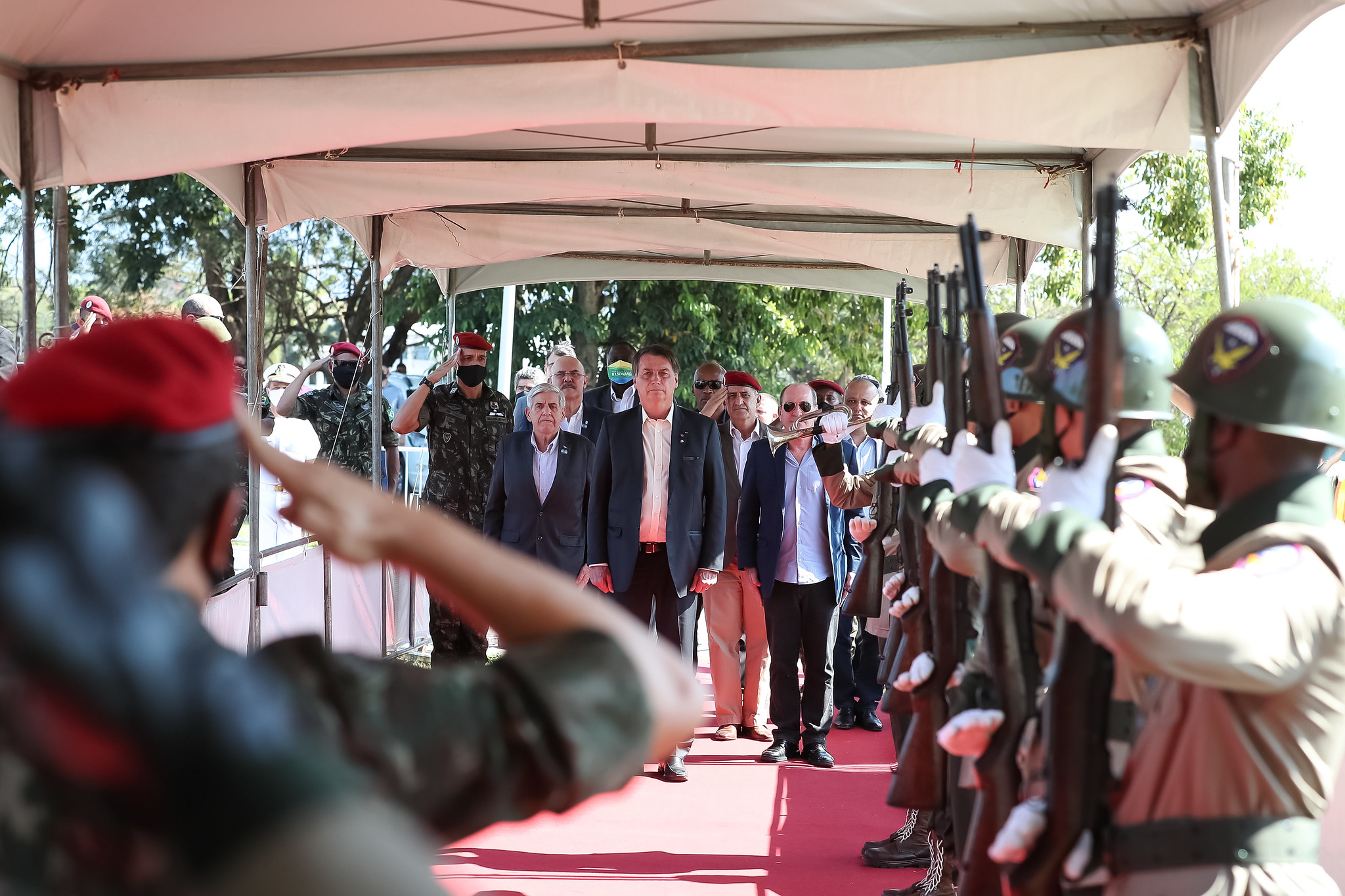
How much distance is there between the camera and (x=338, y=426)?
8906 mm

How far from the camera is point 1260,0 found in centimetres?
403

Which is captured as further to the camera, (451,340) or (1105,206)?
(451,340)

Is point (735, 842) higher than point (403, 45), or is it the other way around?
point (403, 45)

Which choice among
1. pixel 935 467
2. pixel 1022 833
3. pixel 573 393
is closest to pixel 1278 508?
pixel 1022 833

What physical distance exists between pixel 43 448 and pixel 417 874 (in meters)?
0.34

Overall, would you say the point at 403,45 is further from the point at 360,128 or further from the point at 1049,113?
the point at 1049,113

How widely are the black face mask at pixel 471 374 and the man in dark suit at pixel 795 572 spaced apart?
6.49 feet

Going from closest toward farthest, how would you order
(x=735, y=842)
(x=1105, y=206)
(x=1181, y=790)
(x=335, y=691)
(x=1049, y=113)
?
1. (x=335, y=691)
2. (x=1181, y=790)
3. (x=1105, y=206)
4. (x=1049, y=113)
5. (x=735, y=842)

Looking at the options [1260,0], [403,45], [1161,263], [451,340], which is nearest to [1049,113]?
[1260,0]

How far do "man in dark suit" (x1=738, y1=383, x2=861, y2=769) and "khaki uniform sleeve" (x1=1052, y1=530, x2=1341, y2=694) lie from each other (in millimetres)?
5204

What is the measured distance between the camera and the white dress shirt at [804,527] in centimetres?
711

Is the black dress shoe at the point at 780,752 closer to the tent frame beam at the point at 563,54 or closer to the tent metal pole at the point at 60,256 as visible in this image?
the tent frame beam at the point at 563,54

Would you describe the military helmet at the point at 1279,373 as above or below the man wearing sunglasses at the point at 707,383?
below

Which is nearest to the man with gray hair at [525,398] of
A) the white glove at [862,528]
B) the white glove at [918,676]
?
the white glove at [862,528]
